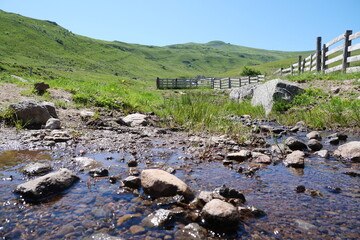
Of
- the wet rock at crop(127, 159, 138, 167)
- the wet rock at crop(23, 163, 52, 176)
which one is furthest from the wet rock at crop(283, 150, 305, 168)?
the wet rock at crop(23, 163, 52, 176)

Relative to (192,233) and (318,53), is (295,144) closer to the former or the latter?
(192,233)

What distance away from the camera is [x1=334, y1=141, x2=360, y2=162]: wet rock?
16.8 feet

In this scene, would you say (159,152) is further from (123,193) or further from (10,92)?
(10,92)

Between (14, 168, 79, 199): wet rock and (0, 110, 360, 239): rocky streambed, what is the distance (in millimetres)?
13

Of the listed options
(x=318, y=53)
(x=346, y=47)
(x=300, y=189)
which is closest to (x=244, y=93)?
(x=346, y=47)

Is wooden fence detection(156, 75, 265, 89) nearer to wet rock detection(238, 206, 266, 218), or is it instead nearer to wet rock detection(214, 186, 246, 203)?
wet rock detection(214, 186, 246, 203)

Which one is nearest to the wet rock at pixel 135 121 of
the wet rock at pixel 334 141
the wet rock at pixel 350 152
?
the wet rock at pixel 334 141

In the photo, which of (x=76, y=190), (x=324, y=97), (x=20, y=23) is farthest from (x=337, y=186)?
(x=20, y=23)

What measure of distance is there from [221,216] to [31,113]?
22.4 feet

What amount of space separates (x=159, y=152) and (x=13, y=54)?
81762 millimetres

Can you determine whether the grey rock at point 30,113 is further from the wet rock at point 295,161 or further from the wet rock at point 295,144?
the wet rock at point 295,144

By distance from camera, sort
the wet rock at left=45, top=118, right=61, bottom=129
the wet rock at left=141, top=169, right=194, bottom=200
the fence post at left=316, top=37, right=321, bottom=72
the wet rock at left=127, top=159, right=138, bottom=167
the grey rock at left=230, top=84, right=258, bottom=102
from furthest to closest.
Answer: the fence post at left=316, top=37, right=321, bottom=72
the grey rock at left=230, top=84, right=258, bottom=102
the wet rock at left=45, top=118, right=61, bottom=129
the wet rock at left=127, top=159, right=138, bottom=167
the wet rock at left=141, top=169, right=194, bottom=200

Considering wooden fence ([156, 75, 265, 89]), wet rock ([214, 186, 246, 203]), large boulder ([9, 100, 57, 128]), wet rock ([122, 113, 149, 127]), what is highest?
wooden fence ([156, 75, 265, 89])

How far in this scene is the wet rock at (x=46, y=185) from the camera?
327 centimetres
